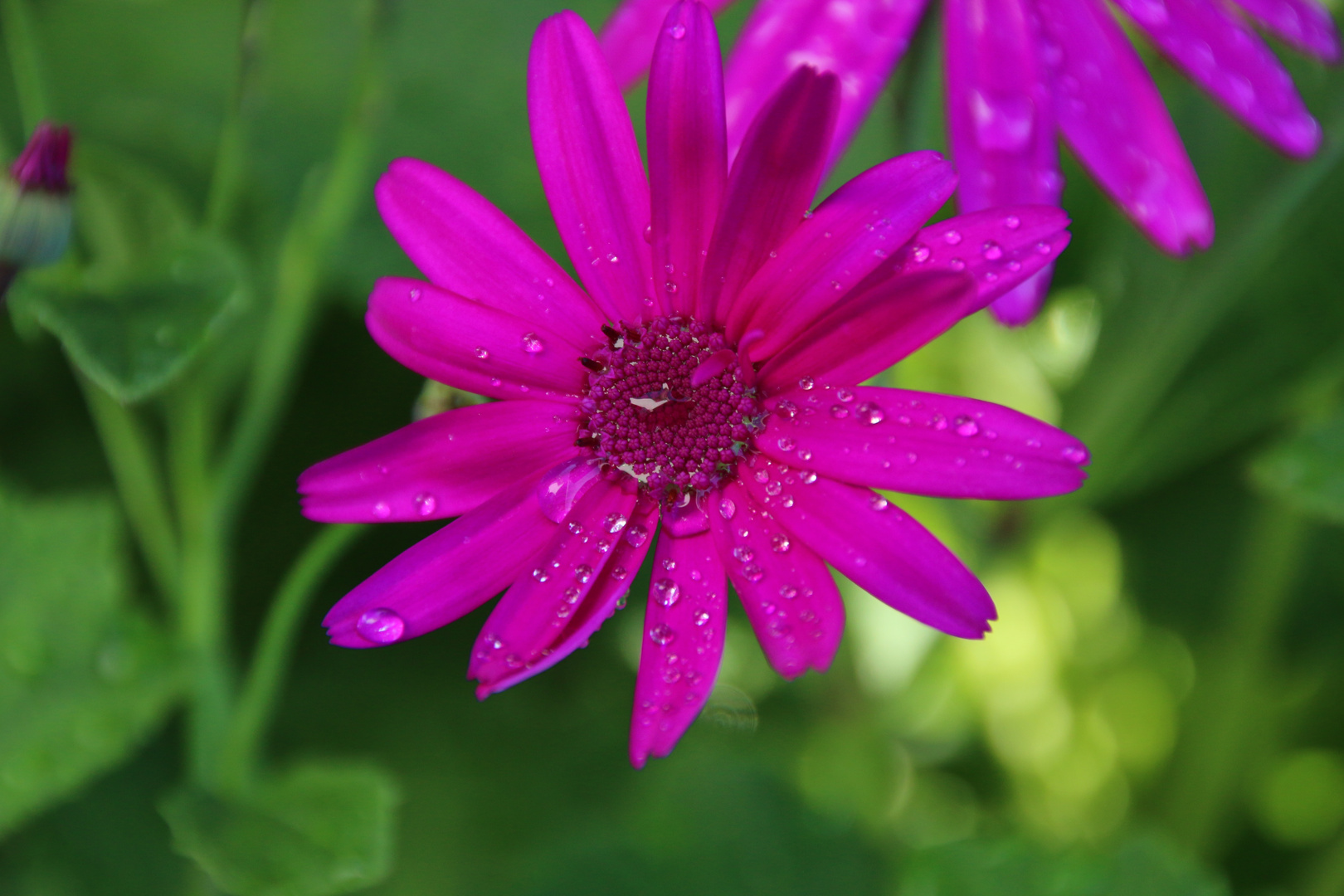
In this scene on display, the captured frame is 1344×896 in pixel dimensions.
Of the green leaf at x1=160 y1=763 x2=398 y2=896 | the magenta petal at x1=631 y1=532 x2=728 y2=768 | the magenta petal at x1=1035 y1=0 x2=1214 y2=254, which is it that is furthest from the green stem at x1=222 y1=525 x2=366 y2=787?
the magenta petal at x1=1035 y1=0 x2=1214 y2=254

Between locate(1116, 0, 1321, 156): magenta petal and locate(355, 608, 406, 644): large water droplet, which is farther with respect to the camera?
locate(1116, 0, 1321, 156): magenta petal

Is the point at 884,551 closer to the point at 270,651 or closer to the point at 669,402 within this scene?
the point at 669,402

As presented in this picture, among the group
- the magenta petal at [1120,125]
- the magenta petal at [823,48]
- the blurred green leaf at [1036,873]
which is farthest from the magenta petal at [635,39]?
the blurred green leaf at [1036,873]

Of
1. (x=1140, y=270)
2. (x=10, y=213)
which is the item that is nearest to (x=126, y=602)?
(x=10, y=213)

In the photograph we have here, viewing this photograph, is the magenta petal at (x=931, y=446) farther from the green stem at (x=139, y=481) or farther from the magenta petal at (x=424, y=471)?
the green stem at (x=139, y=481)

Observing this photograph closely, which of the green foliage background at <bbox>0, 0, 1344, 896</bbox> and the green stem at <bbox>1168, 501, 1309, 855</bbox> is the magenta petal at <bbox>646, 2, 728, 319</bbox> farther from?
the green stem at <bbox>1168, 501, 1309, 855</bbox>

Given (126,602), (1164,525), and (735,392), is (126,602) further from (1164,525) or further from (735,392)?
(1164,525)
